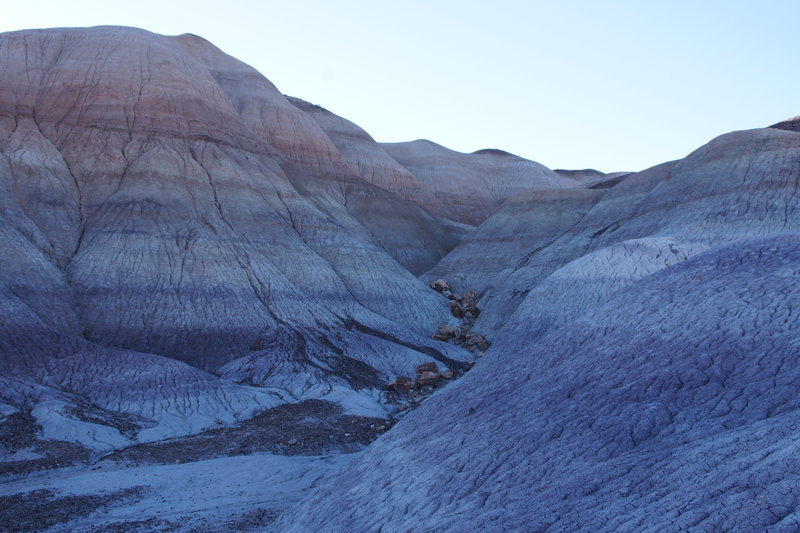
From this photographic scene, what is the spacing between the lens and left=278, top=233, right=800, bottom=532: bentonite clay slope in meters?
6.20

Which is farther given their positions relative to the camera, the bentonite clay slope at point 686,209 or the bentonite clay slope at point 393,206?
the bentonite clay slope at point 393,206

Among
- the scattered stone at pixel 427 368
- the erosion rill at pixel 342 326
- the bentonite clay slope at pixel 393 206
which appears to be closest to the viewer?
the erosion rill at pixel 342 326

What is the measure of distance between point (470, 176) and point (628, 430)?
59439 millimetres

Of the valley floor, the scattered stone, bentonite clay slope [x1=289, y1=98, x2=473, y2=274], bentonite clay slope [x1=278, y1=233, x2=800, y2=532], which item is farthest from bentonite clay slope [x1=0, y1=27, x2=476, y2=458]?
bentonite clay slope [x1=278, y1=233, x2=800, y2=532]

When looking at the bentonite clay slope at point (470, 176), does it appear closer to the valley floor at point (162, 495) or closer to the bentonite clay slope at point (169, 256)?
the bentonite clay slope at point (169, 256)

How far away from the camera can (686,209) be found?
33000 millimetres

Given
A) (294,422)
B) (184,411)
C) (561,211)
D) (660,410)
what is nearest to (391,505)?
(660,410)

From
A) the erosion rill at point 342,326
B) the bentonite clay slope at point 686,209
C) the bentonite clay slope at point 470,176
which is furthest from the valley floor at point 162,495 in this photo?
the bentonite clay slope at point 470,176

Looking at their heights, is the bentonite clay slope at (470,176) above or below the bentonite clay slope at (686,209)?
above

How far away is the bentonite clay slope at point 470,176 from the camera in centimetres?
6306

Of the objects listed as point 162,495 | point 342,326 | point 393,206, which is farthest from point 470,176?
point 162,495

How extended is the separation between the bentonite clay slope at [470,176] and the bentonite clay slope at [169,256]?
19.0 m

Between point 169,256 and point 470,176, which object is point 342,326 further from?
point 470,176

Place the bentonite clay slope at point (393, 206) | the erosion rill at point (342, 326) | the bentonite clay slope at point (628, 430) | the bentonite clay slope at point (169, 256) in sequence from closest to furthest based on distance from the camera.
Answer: the bentonite clay slope at point (628, 430) → the erosion rill at point (342, 326) → the bentonite clay slope at point (169, 256) → the bentonite clay slope at point (393, 206)
